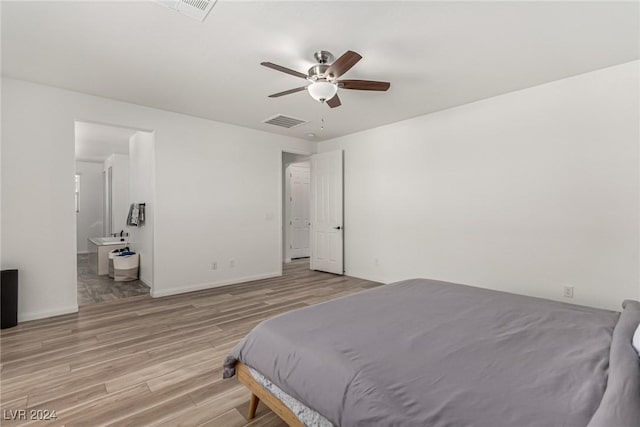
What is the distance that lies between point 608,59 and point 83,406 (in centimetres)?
499

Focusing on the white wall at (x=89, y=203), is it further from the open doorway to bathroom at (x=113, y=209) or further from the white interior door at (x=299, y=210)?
the white interior door at (x=299, y=210)

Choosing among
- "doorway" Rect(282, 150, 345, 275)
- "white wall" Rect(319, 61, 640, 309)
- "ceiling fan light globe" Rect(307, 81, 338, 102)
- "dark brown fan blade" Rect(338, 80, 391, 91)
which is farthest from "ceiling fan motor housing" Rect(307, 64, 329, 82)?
"doorway" Rect(282, 150, 345, 275)

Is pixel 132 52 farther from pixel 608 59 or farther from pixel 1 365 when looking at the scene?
pixel 608 59

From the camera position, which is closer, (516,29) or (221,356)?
(516,29)

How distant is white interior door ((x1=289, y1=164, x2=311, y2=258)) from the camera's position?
7.43 m

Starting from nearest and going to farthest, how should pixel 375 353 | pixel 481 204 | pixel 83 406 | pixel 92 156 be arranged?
pixel 375 353, pixel 83 406, pixel 481 204, pixel 92 156

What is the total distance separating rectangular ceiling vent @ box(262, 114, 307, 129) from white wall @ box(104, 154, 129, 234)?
457 cm

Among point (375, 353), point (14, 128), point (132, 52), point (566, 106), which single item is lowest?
point (375, 353)

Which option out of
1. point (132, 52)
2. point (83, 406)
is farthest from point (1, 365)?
point (132, 52)

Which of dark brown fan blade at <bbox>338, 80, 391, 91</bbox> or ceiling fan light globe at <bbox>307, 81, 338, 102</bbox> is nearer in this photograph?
ceiling fan light globe at <bbox>307, 81, 338, 102</bbox>

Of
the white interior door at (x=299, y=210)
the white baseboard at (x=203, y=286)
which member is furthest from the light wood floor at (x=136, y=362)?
the white interior door at (x=299, y=210)

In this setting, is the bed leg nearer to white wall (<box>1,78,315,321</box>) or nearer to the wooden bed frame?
the wooden bed frame

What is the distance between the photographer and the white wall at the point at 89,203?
8.22m

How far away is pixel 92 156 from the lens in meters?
7.55
